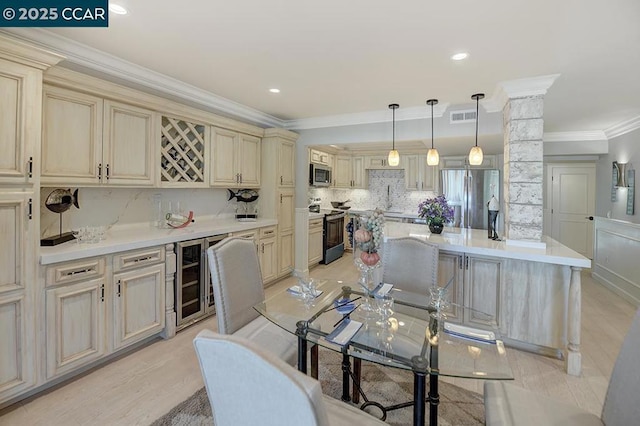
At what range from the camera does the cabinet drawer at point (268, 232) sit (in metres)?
4.16

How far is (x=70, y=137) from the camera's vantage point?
2424 mm

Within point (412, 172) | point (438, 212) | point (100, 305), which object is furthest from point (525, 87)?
point (100, 305)

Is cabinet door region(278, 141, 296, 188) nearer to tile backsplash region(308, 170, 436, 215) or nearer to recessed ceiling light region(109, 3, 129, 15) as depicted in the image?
tile backsplash region(308, 170, 436, 215)

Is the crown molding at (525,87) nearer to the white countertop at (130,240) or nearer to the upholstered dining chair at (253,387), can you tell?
the white countertop at (130,240)

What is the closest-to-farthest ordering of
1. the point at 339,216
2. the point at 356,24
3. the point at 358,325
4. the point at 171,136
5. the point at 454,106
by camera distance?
the point at 358,325
the point at 356,24
the point at 171,136
the point at 454,106
the point at 339,216

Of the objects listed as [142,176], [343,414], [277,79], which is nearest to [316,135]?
[277,79]

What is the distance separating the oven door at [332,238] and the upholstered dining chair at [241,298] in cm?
357

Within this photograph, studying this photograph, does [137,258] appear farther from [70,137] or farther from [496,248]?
[496,248]

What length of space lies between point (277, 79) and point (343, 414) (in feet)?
9.17

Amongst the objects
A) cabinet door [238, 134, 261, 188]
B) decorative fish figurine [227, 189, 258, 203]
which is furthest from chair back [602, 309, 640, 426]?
decorative fish figurine [227, 189, 258, 203]

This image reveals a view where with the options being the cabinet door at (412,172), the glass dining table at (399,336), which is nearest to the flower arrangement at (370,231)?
the glass dining table at (399,336)

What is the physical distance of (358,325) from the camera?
66.9 inches

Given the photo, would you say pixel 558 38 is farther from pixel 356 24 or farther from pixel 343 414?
pixel 343 414

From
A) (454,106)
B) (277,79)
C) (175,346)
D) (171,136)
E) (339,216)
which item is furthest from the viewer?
(339,216)
